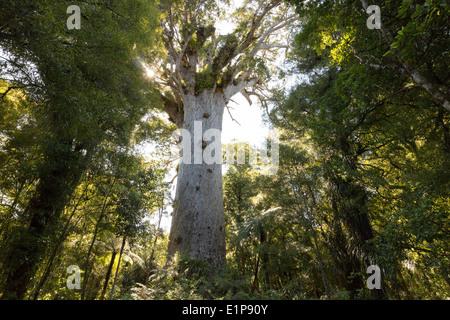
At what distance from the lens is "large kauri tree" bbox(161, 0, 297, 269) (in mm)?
5281

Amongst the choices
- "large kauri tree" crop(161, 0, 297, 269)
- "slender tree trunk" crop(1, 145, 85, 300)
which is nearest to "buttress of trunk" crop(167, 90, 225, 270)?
"large kauri tree" crop(161, 0, 297, 269)

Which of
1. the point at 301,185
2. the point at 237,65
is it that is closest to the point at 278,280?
the point at 301,185

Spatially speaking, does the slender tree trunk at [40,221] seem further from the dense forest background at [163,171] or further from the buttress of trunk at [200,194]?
the buttress of trunk at [200,194]

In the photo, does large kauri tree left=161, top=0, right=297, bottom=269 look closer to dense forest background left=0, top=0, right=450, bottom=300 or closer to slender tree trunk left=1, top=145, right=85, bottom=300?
dense forest background left=0, top=0, right=450, bottom=300

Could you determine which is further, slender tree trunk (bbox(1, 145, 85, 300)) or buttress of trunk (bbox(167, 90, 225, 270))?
buttress of trunk (bbox(167, 90, 225, 270))

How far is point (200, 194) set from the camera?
19.2ft

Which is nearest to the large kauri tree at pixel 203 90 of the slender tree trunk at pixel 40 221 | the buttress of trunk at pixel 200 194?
the buttress of trunk at pixel 200 194

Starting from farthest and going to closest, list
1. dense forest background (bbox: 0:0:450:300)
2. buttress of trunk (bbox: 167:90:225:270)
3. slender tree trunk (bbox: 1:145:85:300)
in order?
buttress of trunk (bbox: 167:90:225:270), slender tree trunk (bbox: 1:145:85:300), dense forest background (bbox: 0:0:450:300)

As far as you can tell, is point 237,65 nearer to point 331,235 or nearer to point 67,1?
point 67,1

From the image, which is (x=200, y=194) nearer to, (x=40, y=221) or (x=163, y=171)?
(x=163, y=171)

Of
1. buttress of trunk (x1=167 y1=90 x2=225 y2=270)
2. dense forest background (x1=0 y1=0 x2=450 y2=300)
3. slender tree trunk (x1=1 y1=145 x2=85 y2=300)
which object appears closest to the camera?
dense forest background (x1=0 y1=0 x2=450 y2=300)

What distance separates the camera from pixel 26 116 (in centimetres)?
509

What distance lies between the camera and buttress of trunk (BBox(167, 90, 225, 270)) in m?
5.04
